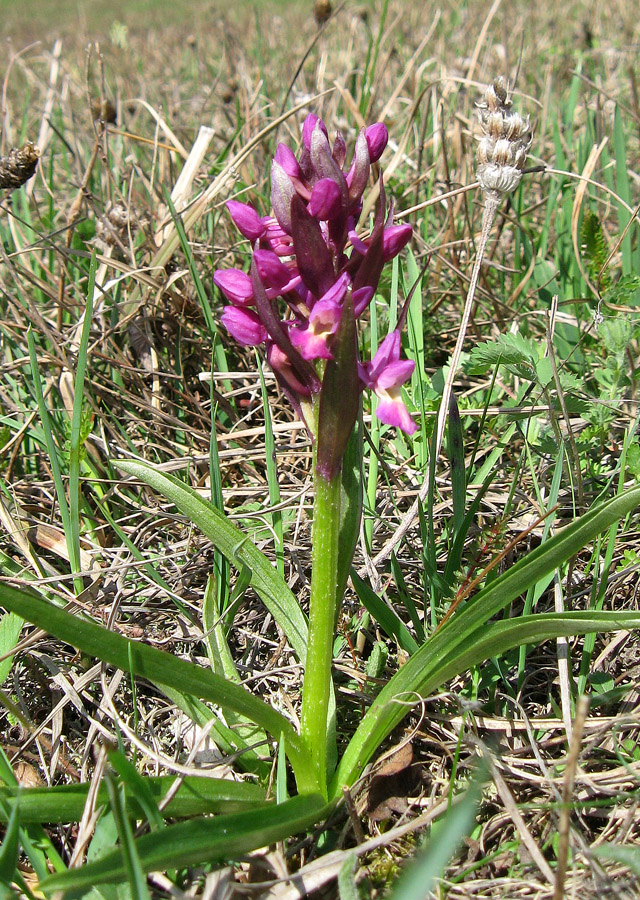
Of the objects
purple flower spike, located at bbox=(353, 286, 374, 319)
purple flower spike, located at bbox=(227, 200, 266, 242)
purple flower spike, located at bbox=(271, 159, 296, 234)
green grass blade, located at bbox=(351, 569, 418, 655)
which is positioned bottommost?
green grass blade, located at bbox=(351, 569, 418, 655)

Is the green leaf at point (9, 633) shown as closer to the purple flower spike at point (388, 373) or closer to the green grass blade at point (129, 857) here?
the green grass blade at point (129, 857)

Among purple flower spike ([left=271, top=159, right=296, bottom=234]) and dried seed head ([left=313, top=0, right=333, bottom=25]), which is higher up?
dried seed head ([left=313, top=0, right=333, bottom=25])

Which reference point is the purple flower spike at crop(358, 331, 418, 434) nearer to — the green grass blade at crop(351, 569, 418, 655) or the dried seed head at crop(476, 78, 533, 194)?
the green grass blade at crop(351, 569, 418, 655)

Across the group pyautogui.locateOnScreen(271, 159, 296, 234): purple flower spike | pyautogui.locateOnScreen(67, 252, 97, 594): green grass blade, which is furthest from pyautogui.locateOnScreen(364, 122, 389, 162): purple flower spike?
pyautogui.locateOnScreen(67, 252, 97, 594): green grass blade

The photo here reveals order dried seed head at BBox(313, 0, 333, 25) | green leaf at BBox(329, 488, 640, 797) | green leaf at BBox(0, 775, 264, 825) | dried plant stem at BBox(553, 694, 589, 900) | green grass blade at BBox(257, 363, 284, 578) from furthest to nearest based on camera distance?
dried seed head at BBox(313, 0, 333, 25) → green grass blade at BBox(257, 363, 284, 578) → green leaf at BBox(329, 488, 640, 797) → green leaf at BBox(0, 775, 264, 825) → dried plant stem at BBox(553, 694, 589, 900)

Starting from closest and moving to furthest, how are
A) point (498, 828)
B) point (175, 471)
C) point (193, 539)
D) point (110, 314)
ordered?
1. point (498, 828)
2. point (193, 539)
3. point (175, 471)
4. point (110, 314)

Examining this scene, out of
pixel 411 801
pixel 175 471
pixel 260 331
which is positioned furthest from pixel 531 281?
pixel 411 801

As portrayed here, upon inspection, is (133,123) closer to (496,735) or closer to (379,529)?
(379,529)

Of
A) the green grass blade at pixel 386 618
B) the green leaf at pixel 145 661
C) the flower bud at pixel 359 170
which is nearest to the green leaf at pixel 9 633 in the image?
the green leaf at pixel 145 661
